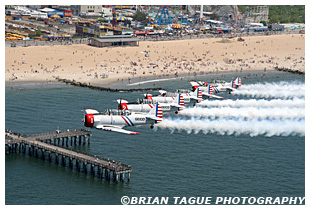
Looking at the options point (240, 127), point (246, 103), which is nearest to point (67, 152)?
point (240, 127)

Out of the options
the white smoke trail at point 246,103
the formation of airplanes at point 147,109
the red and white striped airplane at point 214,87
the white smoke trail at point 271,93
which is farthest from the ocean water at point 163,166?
the white smoke trail at point 271,93

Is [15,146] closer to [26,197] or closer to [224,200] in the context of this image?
[26,197]

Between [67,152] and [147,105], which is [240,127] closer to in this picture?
[147,105]

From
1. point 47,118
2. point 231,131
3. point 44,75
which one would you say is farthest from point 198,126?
point 44,75

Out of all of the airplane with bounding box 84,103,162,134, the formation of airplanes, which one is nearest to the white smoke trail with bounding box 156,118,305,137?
the formation of airplanes

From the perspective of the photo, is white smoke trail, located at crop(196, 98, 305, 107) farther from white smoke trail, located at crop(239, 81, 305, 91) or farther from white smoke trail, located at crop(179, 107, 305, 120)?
white smoke trail, located at crop(239, 81, 305, 91)
